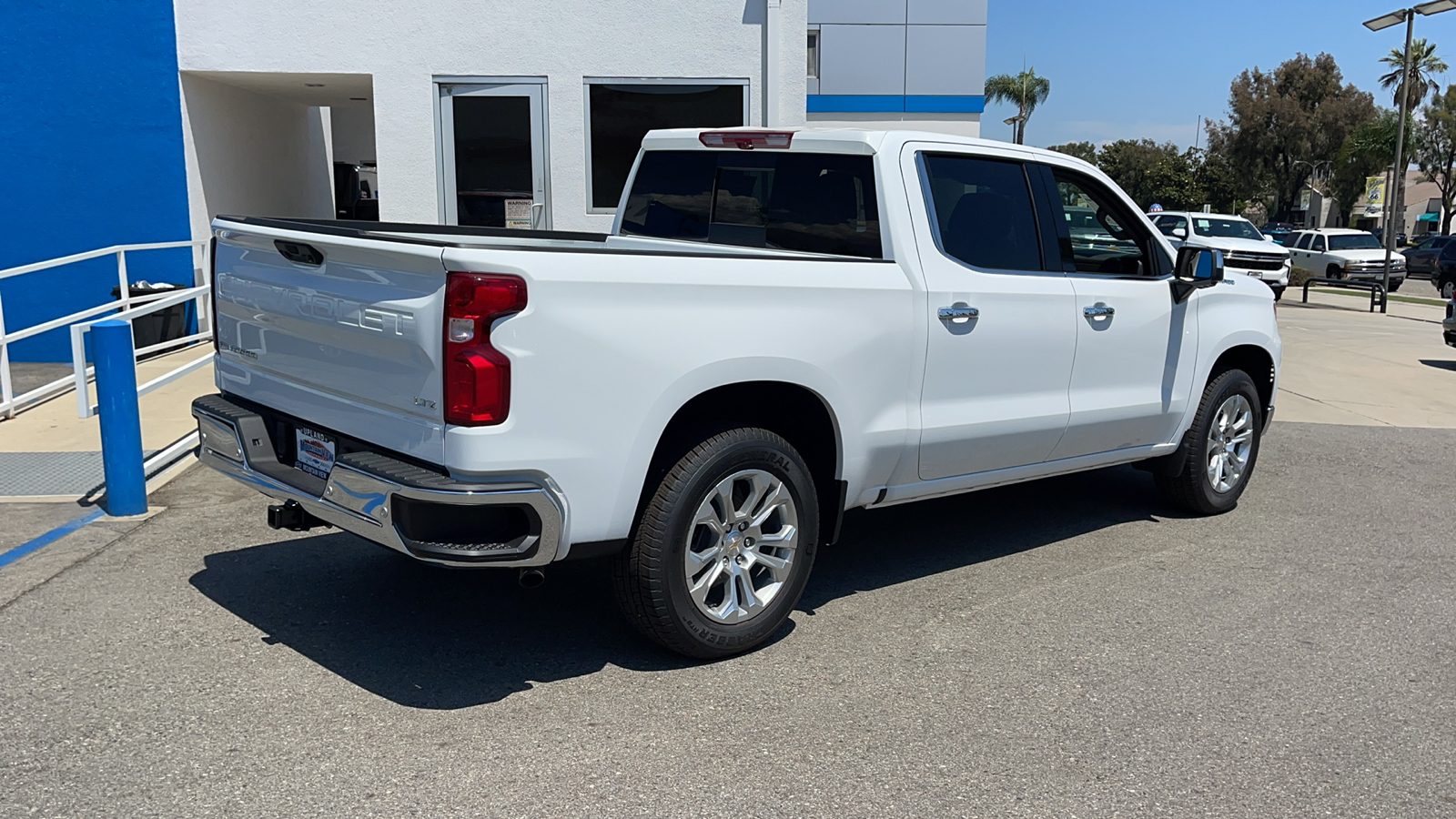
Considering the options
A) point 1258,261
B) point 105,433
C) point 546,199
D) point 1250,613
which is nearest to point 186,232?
point 546,199

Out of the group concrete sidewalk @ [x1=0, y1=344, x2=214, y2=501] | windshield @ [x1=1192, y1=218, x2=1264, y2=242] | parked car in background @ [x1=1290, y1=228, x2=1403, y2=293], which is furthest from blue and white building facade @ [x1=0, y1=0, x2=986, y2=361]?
parked car in background @ [x1=1290, y1=228, x2=1403, y2=293]

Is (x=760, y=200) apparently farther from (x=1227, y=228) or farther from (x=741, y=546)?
(x=1227, y=228)

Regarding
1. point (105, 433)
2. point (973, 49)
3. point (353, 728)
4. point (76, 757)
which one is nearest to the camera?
point (76, 757)

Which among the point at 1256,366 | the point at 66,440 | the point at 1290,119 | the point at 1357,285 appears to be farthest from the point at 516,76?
the point at 1290,119

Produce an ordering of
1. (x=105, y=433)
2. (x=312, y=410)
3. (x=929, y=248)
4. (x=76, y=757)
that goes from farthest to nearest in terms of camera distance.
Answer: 1. (x=105, y=433)
2. (x=929, y=248)
3. (x=312, y=410)
4. (x=76, y=757)

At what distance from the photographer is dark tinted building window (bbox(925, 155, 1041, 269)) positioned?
5195 millimetres

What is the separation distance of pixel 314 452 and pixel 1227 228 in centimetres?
2675

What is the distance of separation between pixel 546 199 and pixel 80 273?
5.24m

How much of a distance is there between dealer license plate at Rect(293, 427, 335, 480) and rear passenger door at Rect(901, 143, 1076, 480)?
236cm

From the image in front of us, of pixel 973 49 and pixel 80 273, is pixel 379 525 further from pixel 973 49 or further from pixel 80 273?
pixel 973 49

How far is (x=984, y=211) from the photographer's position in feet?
17.6

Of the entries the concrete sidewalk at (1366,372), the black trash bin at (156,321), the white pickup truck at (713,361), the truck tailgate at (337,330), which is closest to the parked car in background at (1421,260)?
the concrete sidewalk at (1366,372)

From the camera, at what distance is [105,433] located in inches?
237

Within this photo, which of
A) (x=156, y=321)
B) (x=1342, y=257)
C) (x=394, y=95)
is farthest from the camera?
(x=1342, y=257)
